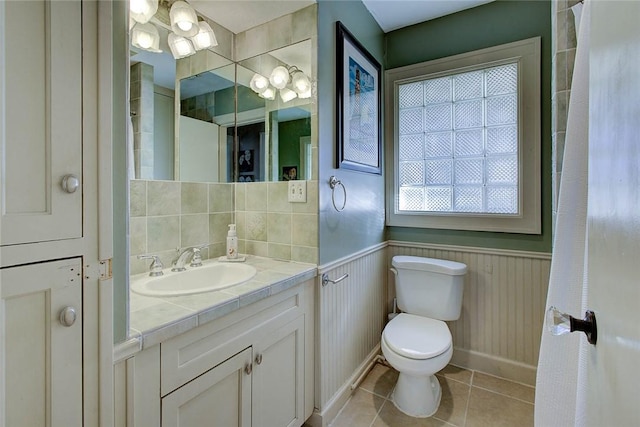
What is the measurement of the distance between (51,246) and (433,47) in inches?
96.9

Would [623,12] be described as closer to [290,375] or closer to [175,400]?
[175,400]

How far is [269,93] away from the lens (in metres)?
1.81

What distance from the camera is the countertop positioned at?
834mm

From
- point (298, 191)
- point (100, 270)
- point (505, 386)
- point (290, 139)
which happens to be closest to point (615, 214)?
point (100, 270)

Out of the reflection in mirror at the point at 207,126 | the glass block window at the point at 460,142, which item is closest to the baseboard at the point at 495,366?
the glass block window at the point at 460,142

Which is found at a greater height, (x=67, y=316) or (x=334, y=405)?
(x=67, y=316)

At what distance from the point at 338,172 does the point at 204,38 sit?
3.19ft

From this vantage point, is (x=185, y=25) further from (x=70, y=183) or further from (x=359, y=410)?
(x=359, y=410)

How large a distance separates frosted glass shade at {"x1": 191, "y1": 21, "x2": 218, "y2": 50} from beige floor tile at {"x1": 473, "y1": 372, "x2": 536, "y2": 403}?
256 centimetres

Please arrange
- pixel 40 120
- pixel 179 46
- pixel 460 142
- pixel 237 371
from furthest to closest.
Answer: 1. pixel 460 142
2. pixel 179 46
3. pixel 237 371
4. pixel 40 120

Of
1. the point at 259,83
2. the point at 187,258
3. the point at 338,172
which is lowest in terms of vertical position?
Answer: the point at 187,258

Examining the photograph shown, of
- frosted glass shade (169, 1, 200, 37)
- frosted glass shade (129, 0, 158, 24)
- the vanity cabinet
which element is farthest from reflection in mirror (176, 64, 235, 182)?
the vanity cabinet

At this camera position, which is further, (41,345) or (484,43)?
(484,43)

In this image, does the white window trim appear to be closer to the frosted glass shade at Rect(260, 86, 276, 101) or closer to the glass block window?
the glass block window
